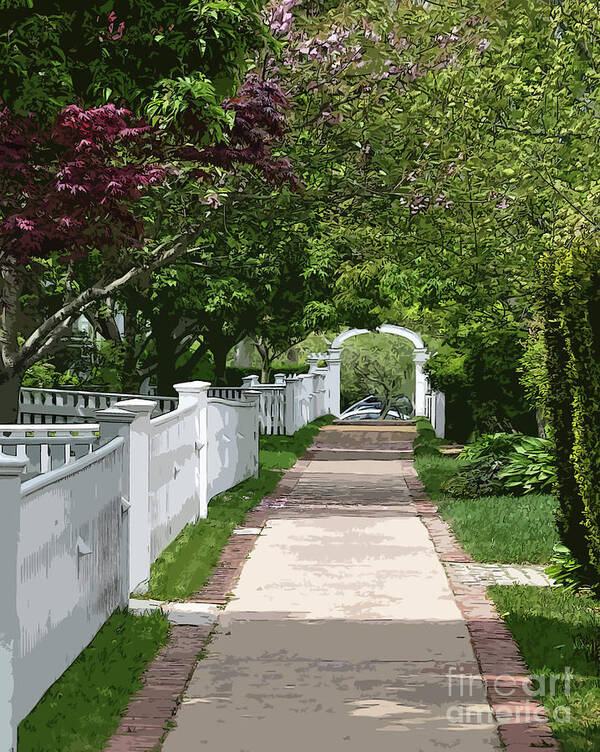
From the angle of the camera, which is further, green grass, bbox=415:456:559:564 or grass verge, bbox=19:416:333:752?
green grass, bbox=415:456:559:564

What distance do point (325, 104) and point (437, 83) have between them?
1.48m

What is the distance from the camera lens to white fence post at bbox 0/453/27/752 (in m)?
5.23

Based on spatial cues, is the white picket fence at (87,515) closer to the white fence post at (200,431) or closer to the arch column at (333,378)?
the white fence post at (200,431)

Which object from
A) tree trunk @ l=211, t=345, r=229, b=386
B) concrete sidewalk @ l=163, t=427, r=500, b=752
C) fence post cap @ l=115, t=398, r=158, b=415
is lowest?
concrete sidewalk @ l=163, t=427, r=500, b=752

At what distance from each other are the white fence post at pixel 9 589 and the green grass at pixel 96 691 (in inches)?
16.2

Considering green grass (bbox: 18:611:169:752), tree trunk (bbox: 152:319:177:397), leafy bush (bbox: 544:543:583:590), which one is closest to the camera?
green grass (bbox: 18:611:169:752)

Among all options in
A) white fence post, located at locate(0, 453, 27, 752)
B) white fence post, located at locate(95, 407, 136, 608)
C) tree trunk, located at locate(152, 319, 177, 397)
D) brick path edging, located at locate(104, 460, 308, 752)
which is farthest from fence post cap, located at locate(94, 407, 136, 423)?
tree trunk, located at locate(152, 319, 177, 397)

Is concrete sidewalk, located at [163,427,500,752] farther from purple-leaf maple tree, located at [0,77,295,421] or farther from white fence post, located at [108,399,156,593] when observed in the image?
purple-leaf maple tree, located at [0,77,295,421]

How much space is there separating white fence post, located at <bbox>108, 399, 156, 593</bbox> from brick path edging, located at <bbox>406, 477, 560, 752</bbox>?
8.10 ft

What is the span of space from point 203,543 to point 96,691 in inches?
212

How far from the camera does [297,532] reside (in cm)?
1316

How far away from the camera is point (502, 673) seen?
7117 mm

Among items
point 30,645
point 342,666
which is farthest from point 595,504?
point 30,645

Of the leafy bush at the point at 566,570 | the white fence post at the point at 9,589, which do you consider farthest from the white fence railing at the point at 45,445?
the leafy bush at the point at 566,570
